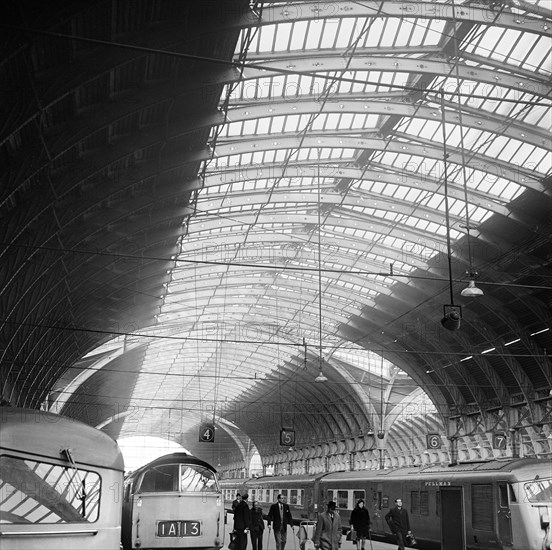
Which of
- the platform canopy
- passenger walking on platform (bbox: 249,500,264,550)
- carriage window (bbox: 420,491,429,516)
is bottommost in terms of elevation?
passenger walking on platform (bbox: 249,500,264,550)

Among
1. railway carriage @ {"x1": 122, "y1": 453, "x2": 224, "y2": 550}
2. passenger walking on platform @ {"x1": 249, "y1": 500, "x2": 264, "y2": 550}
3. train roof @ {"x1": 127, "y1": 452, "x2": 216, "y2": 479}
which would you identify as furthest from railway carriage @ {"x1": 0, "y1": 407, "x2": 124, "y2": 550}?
passenger walking on platform @ {"x1": 249, "y1": 500, "x2": 264, "y2": 550}

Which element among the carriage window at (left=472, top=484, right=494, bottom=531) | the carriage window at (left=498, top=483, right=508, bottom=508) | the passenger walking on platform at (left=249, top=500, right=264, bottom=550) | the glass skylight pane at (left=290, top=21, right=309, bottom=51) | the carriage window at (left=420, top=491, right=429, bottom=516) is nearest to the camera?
the passenger walking on platform at (left=249, top=500, right=264, bottom=550)

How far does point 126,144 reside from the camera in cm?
2486

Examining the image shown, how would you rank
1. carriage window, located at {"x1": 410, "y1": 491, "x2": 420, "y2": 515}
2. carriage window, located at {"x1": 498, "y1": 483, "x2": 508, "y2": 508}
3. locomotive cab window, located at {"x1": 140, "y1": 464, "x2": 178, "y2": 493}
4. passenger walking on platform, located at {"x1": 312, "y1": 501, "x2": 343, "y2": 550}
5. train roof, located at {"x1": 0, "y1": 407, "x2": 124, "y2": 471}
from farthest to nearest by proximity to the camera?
carriage window, located at {"x1": 410, "y1": 491, "x2": 420, "y2": 515} → carriage window, located at {"x1": 498, "y1": 483, "x2": 508, "y2": 508} → locomotive cab window, located at {"x1": 140, "y1": 464, "x2": 178, "y2": 493} → passenger walking on platform, located at {"x1": 312, "y1": 501, "x2": 343, "y2": 550} → train roof, located at {"x1": 0, "y1": 407, "x2": 124, "y2": 471}

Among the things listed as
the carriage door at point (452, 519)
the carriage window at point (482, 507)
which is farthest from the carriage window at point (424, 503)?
the carriage window at point (482, 507)

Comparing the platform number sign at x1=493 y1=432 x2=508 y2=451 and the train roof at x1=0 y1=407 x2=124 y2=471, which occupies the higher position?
the platform number sign at x1=493 y1=432 x2=508 y2=451

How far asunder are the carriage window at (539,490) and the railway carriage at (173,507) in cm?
930

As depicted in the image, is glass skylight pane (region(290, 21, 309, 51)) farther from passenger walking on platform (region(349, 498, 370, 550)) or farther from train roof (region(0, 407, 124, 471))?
train roof (region(0, 407, 124, 471))

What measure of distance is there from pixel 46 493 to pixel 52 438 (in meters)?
0.84

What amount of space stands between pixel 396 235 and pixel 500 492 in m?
21.4

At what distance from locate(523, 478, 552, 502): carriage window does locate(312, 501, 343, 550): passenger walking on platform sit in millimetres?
6391

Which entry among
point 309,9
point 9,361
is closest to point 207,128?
point 309,9

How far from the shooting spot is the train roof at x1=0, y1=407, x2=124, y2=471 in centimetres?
1141

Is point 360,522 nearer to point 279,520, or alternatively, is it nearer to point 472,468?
point 279,520
